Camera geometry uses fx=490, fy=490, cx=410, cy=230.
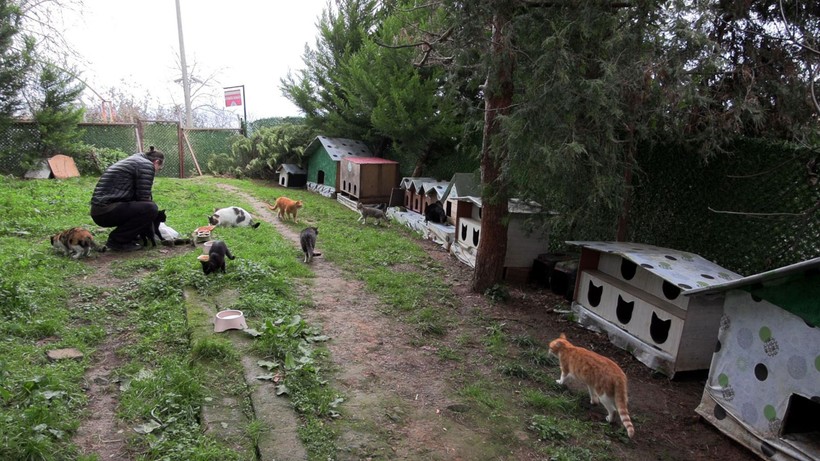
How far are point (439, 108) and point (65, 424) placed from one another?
10124 mm

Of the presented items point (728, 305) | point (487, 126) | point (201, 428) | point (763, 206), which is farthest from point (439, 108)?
point (201, 428)

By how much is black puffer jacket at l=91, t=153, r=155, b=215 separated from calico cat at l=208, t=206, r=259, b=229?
1645 millimetres

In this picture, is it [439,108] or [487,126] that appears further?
[439,108]

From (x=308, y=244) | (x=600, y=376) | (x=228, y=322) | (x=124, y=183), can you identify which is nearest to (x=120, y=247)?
(x=124, y=183)

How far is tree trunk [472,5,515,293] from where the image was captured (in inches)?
213

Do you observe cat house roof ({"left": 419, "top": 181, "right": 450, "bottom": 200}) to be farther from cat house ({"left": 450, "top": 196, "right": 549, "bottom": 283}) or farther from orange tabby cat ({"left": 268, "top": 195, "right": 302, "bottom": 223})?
orange tabby cat ({"left": 268, "top": 195, "right": 302, "bottom": 223})

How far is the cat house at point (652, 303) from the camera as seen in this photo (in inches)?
182

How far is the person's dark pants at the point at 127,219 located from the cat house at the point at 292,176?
917cm

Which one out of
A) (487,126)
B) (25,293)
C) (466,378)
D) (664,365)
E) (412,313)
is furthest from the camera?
(487,126)

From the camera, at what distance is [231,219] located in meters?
9.24

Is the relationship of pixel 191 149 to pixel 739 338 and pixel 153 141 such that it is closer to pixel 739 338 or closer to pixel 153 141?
pixel 153 141

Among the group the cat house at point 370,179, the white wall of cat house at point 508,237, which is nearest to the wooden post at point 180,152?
the cat house at point 370,179

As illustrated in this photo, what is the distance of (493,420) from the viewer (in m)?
3.74

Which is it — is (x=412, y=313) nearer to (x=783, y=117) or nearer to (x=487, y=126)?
(x=487, y=126)
